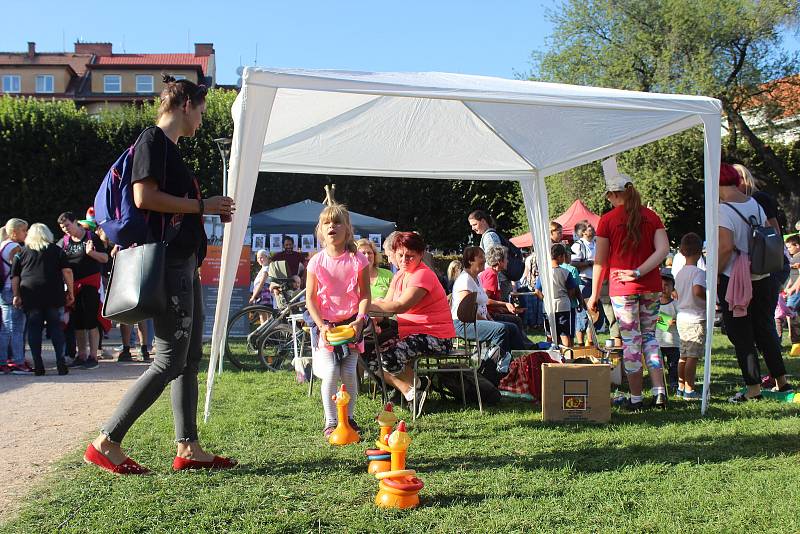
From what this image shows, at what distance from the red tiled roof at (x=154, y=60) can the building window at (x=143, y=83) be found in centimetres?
95

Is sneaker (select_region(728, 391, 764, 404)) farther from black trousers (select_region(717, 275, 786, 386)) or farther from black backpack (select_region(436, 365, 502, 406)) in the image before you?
black backpack (select_region(436, 365, 502, 406))

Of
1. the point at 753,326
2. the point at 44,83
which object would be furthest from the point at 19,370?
the point at 44,83

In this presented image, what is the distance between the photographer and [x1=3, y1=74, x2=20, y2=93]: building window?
5834 centimetres

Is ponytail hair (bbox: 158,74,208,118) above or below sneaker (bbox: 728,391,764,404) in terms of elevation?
above

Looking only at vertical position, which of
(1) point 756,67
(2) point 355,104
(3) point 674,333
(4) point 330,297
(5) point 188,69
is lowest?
(3) point 674,333

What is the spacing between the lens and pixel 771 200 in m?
6.86

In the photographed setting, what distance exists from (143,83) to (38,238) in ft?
173

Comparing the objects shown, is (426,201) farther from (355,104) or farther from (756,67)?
(355,104)

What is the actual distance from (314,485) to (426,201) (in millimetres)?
22348

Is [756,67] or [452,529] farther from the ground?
[756,67]

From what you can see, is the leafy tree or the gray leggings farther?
the leafy tree

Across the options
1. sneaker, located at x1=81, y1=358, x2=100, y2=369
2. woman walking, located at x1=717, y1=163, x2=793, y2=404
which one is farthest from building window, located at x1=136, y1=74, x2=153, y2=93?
woman walking, located at x1=717, y1=163, x2=793, y2=404

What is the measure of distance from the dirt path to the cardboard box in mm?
3344

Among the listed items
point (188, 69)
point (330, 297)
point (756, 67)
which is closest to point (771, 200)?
point (330, 297)
